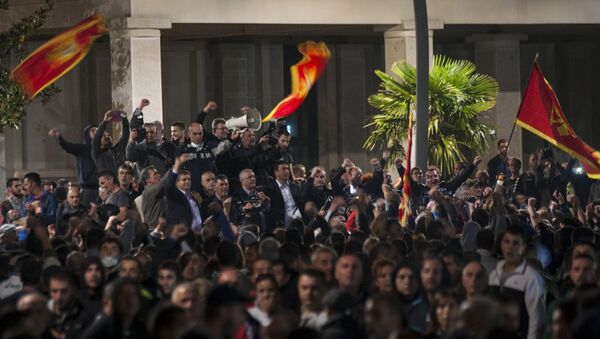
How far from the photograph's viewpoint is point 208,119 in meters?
35.6

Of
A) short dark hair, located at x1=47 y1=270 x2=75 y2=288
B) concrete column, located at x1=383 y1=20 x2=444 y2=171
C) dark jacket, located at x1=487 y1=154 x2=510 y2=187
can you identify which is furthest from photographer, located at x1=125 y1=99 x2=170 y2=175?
concrete column, located at x1=383 y1=20 x2=444 y2=171

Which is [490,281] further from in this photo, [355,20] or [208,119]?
[208,119]

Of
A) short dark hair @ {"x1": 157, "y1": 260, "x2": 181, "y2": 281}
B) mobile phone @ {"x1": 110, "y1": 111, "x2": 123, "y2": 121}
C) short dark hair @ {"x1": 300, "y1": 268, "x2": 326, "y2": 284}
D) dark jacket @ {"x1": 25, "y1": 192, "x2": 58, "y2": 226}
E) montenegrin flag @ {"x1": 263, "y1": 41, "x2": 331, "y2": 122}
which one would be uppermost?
montenegrin flag @ {"x1": 263, "y1": 41, "x2": 331, "y2": 122}

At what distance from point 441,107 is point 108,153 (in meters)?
8.13

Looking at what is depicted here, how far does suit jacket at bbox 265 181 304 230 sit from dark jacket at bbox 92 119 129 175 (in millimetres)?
2435

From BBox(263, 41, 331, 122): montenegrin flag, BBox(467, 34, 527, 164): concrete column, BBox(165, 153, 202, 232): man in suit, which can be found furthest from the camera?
BBox(467, 34, 527, 164): concrete column

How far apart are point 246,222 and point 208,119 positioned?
56.1 ft

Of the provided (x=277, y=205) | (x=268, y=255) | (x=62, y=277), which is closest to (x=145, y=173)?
(x=277, y=205)

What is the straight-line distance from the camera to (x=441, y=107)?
28469mm

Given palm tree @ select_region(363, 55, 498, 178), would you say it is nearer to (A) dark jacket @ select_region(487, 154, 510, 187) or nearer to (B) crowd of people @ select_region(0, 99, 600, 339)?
(A) dark jacket @ select_region(487, 154, 510, 187)

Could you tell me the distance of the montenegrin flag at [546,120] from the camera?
20.8 metres

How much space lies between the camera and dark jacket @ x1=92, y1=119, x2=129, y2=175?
70.0ft

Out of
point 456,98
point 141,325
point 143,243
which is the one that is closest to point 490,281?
point 141,325

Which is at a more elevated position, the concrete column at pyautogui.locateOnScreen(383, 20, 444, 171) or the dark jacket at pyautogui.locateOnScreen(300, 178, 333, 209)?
the concrete column at pyautogui.locateOnScreen(383, 20, 444, 171)
